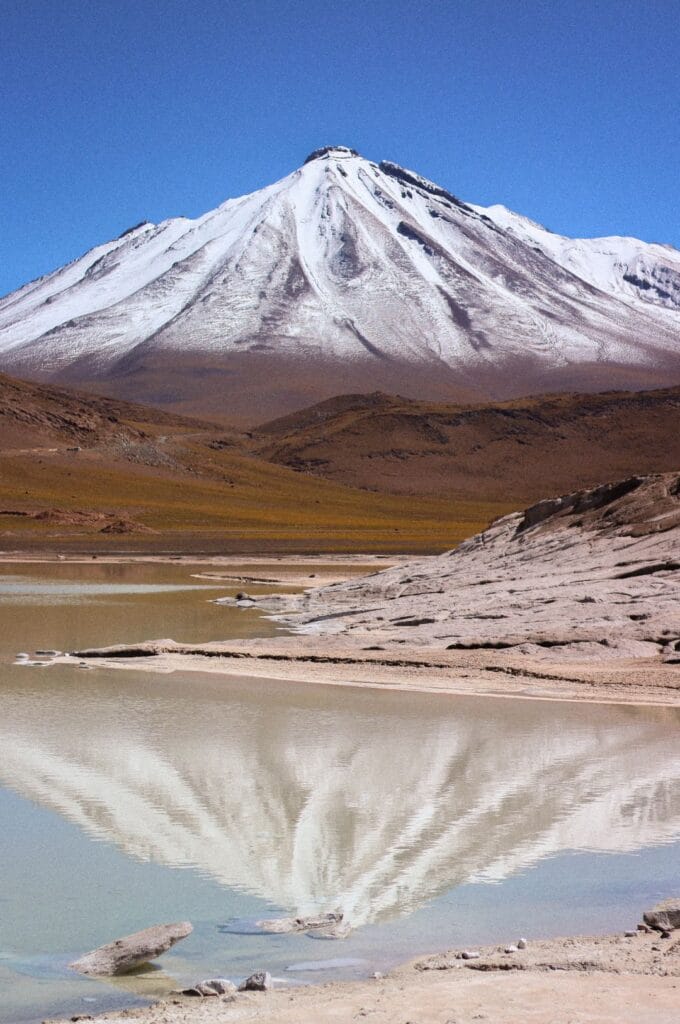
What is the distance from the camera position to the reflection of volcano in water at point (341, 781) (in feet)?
26.7

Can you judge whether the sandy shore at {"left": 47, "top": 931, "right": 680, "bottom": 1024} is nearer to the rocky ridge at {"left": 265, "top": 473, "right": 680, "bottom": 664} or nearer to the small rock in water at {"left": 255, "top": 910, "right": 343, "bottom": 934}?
the small rock in water at {"left": 255, "top": 910, "right": 343, "bottom": 934}

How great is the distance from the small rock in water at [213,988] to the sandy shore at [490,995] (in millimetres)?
43

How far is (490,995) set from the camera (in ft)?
18.4

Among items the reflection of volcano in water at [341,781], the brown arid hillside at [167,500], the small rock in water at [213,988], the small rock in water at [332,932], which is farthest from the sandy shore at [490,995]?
the brown arid hillside at [167,500]

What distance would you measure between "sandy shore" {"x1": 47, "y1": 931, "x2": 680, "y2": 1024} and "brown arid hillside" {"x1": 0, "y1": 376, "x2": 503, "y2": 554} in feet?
142

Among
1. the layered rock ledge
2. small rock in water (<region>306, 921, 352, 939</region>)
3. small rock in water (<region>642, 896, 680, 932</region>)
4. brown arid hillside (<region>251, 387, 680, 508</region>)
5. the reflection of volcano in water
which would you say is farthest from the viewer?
brown arid hillside (<region>251, 387, 680, 508</region>)

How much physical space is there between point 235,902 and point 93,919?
78cm

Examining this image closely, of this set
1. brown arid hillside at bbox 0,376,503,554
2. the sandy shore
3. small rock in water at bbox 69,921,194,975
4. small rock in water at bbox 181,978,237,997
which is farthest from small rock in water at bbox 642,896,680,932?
brown arid hillside at bbox 0,376,503,554

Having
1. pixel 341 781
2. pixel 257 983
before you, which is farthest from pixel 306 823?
pixel 257 983

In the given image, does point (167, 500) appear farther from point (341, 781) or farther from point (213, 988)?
point (213, 988)

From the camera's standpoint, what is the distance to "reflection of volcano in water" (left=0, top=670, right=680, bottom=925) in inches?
320

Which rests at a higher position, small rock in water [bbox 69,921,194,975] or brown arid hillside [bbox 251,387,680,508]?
brown arid hillside [bbox 251,387,680,508]

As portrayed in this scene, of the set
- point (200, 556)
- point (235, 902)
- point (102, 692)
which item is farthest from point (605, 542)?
point (200, 556)

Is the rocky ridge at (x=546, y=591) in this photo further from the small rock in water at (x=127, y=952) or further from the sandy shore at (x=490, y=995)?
the small rock in water at (x=127, y=952)
